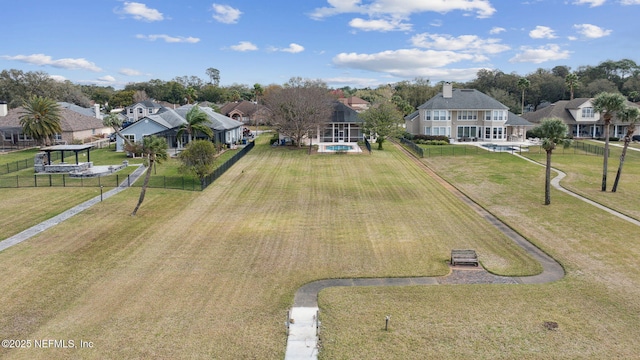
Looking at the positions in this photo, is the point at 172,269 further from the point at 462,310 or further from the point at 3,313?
the point at 462,310

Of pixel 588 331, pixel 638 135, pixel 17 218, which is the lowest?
pixel 588 331

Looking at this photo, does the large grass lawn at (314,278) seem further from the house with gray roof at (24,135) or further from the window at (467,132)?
the house with gray roof at (24,135)

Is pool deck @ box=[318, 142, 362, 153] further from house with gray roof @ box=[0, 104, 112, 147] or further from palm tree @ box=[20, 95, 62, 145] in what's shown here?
palm tree @ box=[20, 95, 62, 145]

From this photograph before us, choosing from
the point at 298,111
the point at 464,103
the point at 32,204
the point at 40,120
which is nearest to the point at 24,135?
the point at 40,120

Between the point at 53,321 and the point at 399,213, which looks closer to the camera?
the point at 53,321

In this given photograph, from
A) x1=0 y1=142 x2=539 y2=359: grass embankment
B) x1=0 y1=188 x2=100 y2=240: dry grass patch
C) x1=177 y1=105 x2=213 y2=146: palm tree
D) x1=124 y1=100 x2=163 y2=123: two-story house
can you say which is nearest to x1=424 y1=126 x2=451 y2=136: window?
x1=0 y1=142 x2=539 y2=359: grass embankment

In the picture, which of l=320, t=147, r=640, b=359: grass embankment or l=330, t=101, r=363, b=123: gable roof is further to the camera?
l=330, t=101, r=363, b=123: gable roof

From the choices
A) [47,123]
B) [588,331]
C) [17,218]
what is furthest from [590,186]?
[47,123]
